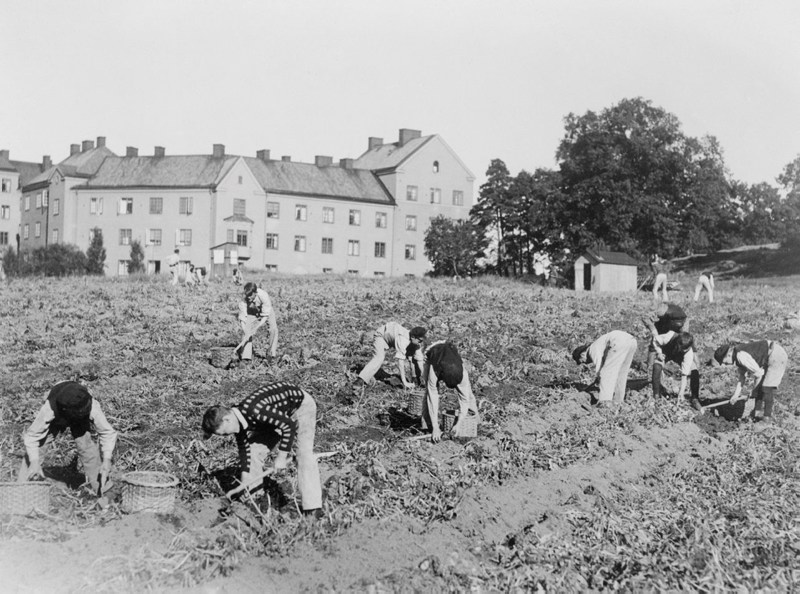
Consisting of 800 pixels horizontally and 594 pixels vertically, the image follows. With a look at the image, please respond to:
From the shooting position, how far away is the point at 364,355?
16969mm

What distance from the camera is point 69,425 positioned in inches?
324

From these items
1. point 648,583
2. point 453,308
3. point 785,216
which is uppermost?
point 785,216

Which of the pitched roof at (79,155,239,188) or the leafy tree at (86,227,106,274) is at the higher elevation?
the pitched roof at (79,155,239,188)

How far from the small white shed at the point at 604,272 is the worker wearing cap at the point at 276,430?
102 feet

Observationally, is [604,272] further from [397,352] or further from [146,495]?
[146,495]

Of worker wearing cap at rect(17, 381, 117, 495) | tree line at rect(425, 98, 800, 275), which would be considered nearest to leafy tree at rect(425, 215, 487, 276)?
tree line at rect(425, 98, 800, 275)

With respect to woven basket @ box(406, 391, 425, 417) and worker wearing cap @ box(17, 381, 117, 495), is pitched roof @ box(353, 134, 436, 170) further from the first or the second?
worker wearing cap @ box(17, 381, 117, 495)

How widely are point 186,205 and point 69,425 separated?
175 ft

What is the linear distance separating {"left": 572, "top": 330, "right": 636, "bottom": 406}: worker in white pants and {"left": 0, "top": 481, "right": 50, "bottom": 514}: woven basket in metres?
7.53

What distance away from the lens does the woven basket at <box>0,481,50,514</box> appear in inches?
297

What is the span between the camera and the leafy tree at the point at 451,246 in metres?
56.0

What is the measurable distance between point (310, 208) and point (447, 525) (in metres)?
55.8

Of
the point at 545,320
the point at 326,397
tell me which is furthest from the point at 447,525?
the point at 545,320

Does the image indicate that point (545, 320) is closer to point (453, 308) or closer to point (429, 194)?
point (453, 308)
